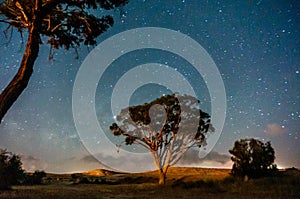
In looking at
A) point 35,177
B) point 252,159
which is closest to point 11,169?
point 35,177

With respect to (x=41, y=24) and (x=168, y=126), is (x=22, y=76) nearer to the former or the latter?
(x=41, y=24)

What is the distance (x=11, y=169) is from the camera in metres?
27.4

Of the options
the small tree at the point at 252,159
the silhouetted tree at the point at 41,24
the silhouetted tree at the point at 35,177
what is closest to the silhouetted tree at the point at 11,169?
the silhouetted tree at the point at 35,177

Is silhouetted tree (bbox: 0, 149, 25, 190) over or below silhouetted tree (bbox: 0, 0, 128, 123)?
below

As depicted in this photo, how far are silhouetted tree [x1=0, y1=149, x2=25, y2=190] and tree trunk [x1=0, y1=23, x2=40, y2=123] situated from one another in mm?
14743

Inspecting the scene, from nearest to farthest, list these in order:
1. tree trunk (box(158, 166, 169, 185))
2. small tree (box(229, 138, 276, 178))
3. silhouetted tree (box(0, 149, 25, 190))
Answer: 1. silhouetted tree (box(0, 149, 25, 190))
2. small tree (box(229, 138, 276, 178))
3. tree trunk (box(158, 166, 169, 185))

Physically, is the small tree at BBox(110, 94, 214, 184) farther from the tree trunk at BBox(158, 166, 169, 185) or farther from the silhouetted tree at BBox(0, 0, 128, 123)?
the silhouetted tree at BBox(0, 0, 128, 123)

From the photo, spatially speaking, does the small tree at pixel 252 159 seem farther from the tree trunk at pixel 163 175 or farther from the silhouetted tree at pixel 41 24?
the silhouetted tree at pixel 41 24

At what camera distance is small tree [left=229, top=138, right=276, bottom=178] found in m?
32.2

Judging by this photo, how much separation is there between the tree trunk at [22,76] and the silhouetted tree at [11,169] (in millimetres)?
14743

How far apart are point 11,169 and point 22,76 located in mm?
19587

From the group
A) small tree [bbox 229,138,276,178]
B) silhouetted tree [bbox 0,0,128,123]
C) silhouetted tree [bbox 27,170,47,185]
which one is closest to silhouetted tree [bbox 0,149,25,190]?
silhouetted tree [bbox 27,170,47,185]

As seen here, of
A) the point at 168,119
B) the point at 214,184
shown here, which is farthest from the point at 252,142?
the point at 168,119

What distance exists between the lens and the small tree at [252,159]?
32.2m
